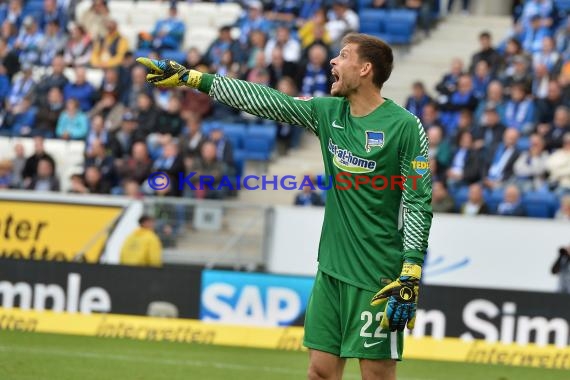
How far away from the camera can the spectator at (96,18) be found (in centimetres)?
2297

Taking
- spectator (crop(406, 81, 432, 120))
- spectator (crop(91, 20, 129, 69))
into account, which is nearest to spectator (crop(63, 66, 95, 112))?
spectator (crop(91, 20, 129, 69))

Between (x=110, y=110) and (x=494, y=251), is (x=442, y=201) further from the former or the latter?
(x=110, y=110)

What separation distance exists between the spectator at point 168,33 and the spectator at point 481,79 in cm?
579

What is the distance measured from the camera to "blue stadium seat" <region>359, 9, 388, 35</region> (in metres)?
20.7

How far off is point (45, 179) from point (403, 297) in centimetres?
1287

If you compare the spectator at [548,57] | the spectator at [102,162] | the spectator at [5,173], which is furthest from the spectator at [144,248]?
the spectator at [548,57]

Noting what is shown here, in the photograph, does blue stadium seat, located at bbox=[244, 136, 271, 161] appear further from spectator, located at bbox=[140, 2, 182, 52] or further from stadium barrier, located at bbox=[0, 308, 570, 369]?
stadium barrier, located at bbox=[0, 308, 570, 369]

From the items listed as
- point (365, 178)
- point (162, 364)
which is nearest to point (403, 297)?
point (365, 178)

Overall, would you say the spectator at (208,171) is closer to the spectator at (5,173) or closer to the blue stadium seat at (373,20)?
the spectator at (5,173)

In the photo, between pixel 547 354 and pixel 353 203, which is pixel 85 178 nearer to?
pixel 547 354

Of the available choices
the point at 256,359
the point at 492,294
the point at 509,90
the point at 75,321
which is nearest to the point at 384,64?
the point at 256,359

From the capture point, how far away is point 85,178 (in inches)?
709

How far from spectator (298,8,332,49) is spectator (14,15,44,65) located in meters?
5.13

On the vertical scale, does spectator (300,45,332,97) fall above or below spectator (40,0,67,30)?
below
